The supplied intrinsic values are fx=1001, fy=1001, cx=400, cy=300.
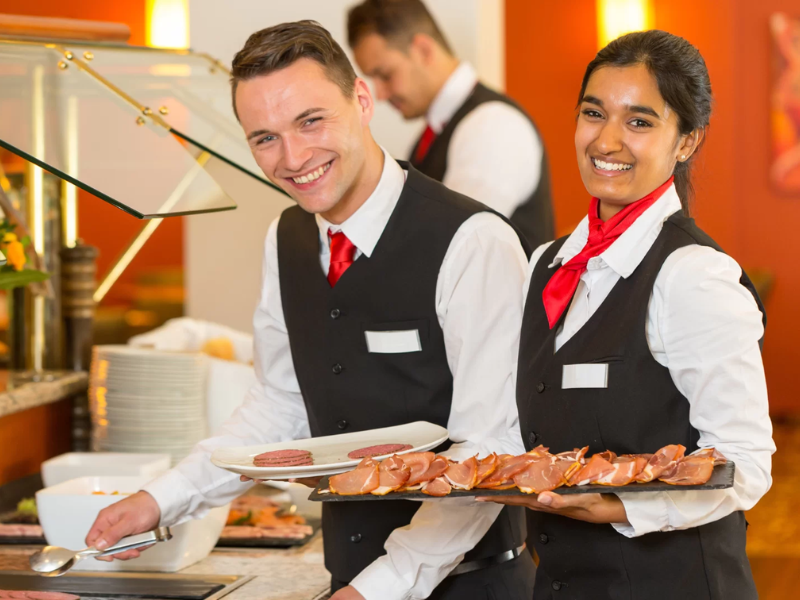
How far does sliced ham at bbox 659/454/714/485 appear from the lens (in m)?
0.98

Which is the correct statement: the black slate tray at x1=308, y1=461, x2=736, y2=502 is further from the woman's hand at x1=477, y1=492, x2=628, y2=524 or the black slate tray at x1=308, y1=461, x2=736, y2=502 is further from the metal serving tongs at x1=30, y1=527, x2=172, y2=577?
the metal serving tongs at x1=30, y1=527, x2=172, y2=577

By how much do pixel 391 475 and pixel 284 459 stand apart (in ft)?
0.64

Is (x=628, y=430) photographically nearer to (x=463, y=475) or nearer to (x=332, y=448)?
(x=463, y=475)

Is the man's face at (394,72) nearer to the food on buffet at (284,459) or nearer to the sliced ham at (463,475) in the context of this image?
the food on buffet at (284,459)

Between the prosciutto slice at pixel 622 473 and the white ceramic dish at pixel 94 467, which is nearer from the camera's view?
the prosciutto slice at pixel 622 473

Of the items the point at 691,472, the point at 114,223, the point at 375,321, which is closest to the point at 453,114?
the point at 375,321

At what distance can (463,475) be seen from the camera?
1.08 m

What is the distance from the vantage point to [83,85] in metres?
1.58

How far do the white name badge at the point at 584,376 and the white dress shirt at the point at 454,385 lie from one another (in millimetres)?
140

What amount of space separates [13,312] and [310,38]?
1.23 meters

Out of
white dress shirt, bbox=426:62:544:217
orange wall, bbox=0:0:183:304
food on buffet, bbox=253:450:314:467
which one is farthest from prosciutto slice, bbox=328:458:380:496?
orange wall, bbox=0:0:183:304

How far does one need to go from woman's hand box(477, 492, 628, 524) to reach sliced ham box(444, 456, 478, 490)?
3 centimetres

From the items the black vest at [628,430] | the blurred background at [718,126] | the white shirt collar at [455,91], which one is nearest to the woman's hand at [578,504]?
the black vest at [628,430]

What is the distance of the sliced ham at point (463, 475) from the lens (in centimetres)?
107
